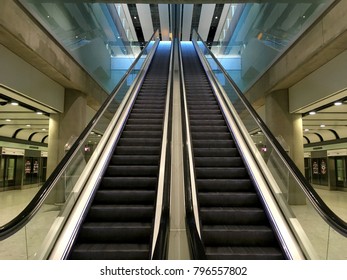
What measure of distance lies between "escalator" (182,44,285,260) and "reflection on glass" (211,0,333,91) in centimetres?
314

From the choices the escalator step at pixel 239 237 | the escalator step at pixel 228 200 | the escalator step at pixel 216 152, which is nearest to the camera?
the escalator step at pixel 239 237

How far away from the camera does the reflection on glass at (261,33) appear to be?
6.73m

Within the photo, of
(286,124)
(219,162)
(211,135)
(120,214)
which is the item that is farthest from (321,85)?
(120,214)

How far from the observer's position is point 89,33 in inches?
365

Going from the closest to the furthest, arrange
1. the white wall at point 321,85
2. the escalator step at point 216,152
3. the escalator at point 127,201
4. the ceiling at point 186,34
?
the escalator at point 127,201 < the escalator step at point 216,152 < the white wall at point 321,85 < the ceiling at point 186,34

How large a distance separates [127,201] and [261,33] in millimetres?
8408

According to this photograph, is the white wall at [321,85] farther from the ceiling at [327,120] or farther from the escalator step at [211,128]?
the escalator step at [211,128]

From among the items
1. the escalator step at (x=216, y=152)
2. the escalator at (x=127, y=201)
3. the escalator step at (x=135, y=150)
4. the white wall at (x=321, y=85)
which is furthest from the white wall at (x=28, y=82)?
the white wall at (x=321, y=85)

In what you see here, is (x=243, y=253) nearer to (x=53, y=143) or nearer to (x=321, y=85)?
(x=321, y=85)

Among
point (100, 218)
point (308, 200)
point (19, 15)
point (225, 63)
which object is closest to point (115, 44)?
point (225, 63)

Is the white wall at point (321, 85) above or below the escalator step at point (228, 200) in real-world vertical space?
above

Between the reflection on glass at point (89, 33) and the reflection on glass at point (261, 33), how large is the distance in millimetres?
5191

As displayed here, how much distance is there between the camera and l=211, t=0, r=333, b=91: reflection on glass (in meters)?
6.73

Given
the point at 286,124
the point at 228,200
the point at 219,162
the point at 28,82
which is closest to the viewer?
the point at 228,200
